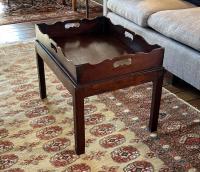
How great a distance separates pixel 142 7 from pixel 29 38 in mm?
1279

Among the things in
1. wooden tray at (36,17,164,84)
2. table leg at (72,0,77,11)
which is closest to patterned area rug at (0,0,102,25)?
table leg at (72,0,77,11)

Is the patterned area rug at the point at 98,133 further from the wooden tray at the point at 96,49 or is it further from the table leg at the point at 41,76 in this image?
the wooden tray at the point at 96,49

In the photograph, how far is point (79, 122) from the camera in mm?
1485

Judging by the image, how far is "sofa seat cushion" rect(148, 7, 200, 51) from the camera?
1.91m

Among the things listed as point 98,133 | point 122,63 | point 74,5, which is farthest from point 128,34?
point 74,5

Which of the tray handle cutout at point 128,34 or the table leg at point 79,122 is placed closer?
the table leg at point 79,122

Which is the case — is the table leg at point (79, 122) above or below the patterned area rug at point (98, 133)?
above

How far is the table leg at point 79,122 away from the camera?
1.43 meters

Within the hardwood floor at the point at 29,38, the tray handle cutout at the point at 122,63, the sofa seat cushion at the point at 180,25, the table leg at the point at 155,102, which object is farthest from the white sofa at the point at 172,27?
the tray handle cutout at the point at 122,63

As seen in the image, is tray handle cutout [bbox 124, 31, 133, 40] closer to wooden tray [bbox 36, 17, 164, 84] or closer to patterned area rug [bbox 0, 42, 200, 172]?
wooden tray [bbox 36, 17, 164, 84]

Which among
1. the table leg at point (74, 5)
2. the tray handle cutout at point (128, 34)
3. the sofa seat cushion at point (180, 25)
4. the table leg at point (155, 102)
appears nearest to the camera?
A: the table leg at point (155, 102)

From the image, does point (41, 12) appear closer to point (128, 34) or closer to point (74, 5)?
point (74, 5)

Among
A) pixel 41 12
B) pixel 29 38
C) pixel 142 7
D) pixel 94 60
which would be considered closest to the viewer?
pixel 94 60

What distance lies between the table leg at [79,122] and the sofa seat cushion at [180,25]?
33.4 inches
